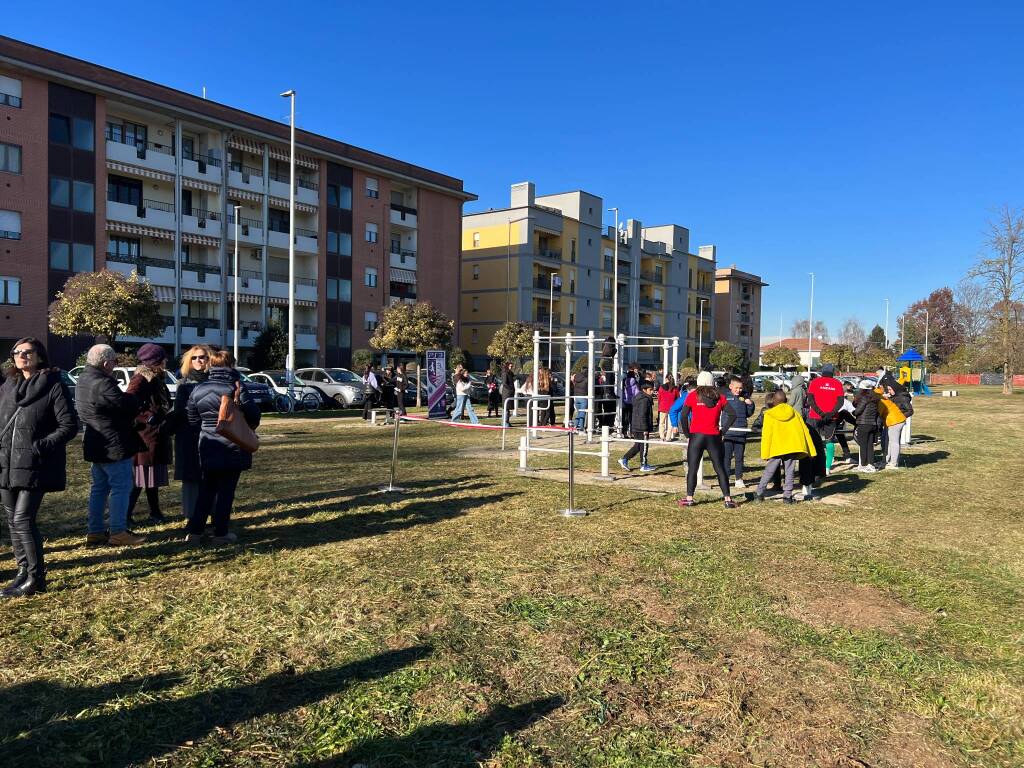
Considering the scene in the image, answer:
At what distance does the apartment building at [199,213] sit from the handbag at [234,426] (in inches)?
1215

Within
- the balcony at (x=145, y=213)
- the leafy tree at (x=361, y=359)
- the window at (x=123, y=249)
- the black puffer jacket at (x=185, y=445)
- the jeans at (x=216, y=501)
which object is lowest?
the jeans at (x=216, y=501)

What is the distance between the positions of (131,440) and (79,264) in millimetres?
32467

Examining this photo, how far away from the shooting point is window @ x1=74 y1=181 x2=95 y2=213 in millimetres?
33750

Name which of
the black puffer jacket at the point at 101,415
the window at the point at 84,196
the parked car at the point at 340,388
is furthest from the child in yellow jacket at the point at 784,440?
the window at the point at 84,196

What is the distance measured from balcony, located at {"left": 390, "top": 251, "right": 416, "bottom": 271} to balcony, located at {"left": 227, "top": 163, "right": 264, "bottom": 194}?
10.3 meters

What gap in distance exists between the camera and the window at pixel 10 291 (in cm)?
3136

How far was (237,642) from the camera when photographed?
4.59m

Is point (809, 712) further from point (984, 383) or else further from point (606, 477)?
point (984, 383)

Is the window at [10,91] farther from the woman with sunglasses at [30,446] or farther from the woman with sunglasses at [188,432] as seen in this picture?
the woman with sunglasses at [30,446]

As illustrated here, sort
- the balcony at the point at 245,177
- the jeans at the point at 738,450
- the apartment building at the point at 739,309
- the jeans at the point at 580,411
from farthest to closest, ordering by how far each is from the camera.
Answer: the apartment building at the point at 739,309 < the balcony at the point at 245,177 < the jeans at the point at 580,411 < the jeans at the point at 738,450

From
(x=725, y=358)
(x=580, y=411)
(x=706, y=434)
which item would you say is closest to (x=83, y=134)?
(x=580, y=411)

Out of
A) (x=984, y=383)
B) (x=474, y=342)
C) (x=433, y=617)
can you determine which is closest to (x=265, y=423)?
(x=433, y=617)

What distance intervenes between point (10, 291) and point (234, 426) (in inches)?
1249

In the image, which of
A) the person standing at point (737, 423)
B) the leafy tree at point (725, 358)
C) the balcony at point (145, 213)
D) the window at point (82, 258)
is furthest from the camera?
the leafy tree at point (725, 358)
